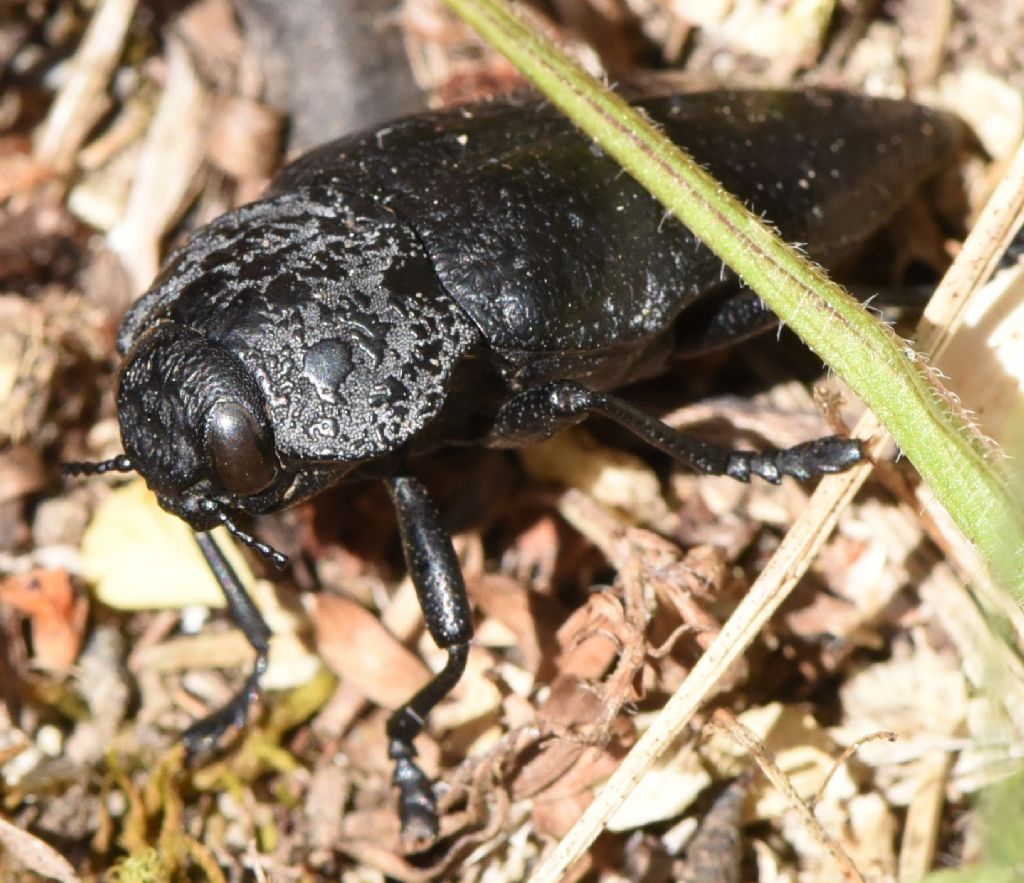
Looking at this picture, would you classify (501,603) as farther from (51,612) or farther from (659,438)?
(51,612)

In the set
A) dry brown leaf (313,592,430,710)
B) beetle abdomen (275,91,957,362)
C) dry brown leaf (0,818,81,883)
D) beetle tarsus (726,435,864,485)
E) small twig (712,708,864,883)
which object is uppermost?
beetle abdomen (275,91,957,362)

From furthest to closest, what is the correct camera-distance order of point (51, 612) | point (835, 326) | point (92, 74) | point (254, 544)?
point (92, 74) < point (51, 612) < point (254, 544) < point (835, 326)

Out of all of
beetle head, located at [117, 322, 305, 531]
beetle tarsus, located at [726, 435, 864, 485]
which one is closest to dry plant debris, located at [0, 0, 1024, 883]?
beetle tarsus, located at [726, 435, 864, 485]

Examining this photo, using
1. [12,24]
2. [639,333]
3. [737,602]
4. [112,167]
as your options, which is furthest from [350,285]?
[12,24]

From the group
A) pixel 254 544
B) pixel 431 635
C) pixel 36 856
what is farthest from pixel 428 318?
pixel 36 856

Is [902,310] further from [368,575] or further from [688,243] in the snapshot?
[368,575]

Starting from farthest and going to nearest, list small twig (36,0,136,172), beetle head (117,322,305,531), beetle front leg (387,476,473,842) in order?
small twig (36,0,136,172) < beetle front leg (387,476,473,842) < beetle head (117,322,305,531)

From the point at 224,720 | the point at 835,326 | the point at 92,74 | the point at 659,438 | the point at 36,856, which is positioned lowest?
the point at 36,856

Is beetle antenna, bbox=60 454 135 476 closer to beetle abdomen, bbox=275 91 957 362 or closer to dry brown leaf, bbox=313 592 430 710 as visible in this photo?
dry brown leaf, bbox=313 592 430 710
